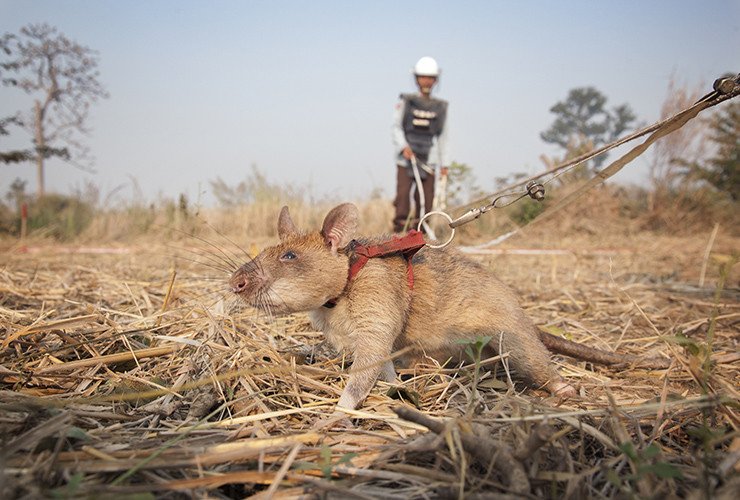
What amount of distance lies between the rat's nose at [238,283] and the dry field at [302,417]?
159 mm

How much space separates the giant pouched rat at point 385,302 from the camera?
2502 millimetres

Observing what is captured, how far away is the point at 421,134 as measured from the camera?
9.42 meters

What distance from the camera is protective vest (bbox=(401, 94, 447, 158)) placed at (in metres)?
9.19

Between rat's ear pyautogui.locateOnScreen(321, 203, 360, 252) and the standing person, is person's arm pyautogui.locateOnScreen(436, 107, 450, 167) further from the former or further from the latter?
rat's ear pyautogui.locateOnScreen(321, 203, 360, 252)

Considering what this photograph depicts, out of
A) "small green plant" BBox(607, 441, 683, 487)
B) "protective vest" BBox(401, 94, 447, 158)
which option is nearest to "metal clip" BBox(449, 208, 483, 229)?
"small green plant" BBox(607, 441, 683, 487)

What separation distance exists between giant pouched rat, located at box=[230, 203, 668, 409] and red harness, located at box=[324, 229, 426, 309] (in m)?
0.02

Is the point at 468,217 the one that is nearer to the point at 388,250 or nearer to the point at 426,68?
the point at 388,250

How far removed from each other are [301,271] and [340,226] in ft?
1.18

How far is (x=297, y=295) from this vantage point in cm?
249

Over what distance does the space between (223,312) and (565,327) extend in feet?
8.67

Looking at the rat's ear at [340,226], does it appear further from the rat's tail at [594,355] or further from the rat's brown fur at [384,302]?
the rat's tail at [594,355]

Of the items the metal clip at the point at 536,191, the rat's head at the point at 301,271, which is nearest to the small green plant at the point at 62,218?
the rat's head at the point at 301,271

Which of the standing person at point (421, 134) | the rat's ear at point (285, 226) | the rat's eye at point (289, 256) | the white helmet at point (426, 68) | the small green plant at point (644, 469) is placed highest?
the white helmet at point (426, 68)

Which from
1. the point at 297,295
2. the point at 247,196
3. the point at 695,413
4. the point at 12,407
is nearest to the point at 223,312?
the point at 297,295
